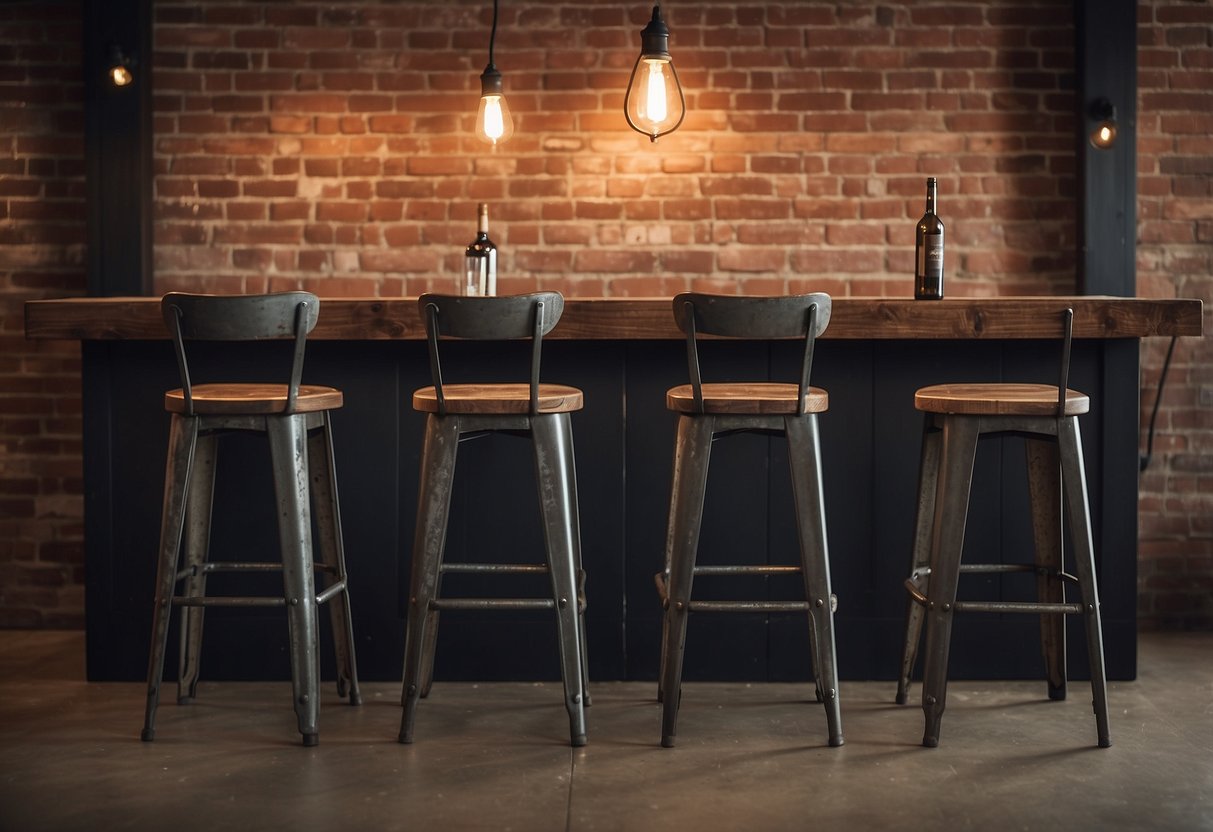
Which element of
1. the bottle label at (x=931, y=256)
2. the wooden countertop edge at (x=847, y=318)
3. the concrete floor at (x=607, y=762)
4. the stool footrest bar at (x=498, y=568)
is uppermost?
the bottle label at (x=931, y=256)

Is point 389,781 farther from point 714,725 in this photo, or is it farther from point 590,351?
point 590,351

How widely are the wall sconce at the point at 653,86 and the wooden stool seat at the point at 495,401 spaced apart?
129 cm

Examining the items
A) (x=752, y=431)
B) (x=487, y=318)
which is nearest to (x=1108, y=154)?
(x=752, y=431)

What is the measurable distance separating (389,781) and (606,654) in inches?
38.2

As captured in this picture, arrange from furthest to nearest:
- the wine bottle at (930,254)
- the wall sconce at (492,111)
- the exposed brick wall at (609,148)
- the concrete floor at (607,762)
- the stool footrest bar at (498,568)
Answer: the exposed brick wall at (609,148)
the wall sconce at (492,111)
the wine bottle at (930,254)
the stool footrest bar at (498,568)
the concrete floor at (607,762)

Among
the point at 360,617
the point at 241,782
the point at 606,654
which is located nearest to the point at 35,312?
the point at 360,617

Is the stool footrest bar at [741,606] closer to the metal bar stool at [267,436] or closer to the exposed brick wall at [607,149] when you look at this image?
the metal bar stool at [267,436]

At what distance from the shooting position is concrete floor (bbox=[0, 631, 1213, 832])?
2590mm

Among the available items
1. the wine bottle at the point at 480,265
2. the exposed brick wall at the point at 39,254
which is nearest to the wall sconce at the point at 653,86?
the wine bottle at the point at 480,265

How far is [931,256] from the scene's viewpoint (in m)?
3.52

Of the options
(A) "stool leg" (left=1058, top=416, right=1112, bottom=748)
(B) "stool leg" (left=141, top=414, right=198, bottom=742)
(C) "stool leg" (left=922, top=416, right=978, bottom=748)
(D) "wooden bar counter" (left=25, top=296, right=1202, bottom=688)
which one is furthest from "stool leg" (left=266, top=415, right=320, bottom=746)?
(A) "stool leg" (left=1058, top=416, right=1112, bottom=748)

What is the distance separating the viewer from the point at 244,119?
4.60m

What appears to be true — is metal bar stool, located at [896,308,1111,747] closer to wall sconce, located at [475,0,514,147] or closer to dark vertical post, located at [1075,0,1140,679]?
dark vertical post, located at [1075,0,1140,679]

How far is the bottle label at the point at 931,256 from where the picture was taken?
11.5 ft
